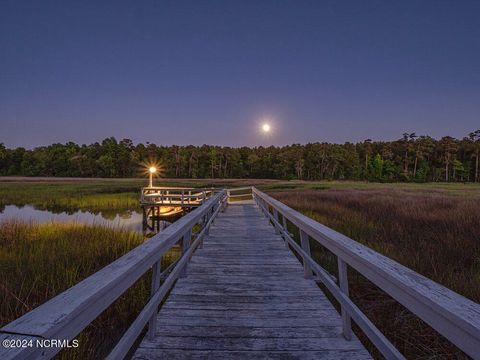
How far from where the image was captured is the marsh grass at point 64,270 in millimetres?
3928

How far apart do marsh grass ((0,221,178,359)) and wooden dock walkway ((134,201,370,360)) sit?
1175 millimetres

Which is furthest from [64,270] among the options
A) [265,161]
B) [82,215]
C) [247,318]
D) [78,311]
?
[265,161]

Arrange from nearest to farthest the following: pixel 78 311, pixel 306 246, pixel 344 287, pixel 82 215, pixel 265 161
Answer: pixel 78 311, pixel 344 287, pixel 306 246, pixel 82 215, pixel 265 161

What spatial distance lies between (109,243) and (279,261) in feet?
19.0

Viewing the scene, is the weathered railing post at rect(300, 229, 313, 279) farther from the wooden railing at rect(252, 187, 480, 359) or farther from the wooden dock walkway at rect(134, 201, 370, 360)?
the wooden railing at rect(252, 187, 480, 359)

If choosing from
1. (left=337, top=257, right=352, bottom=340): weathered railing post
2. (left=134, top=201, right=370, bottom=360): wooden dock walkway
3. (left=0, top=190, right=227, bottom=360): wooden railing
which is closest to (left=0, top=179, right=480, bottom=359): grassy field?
(left=337, top=257, right=352, bottom=340): weathered railing post

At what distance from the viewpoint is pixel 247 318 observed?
2.91 m

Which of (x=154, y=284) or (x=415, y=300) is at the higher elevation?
(x=415, y=300)

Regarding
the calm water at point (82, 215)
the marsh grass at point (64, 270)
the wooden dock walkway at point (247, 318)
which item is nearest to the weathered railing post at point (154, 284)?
the wooden dock walkway at point (247, 318)

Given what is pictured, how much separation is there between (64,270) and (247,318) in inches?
187

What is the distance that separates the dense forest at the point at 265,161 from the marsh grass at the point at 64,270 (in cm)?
8203

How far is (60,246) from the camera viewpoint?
7578mm

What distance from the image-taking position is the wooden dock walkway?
2338mm

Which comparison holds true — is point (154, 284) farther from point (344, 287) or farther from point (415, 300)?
point (415, 300)
